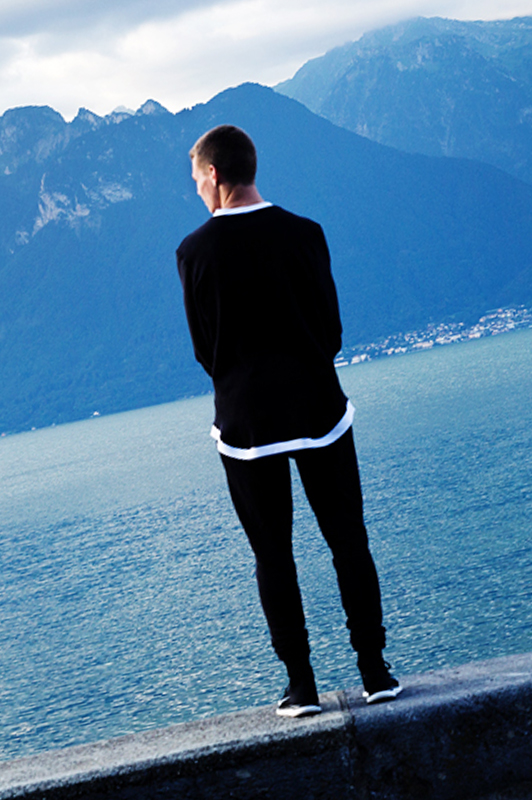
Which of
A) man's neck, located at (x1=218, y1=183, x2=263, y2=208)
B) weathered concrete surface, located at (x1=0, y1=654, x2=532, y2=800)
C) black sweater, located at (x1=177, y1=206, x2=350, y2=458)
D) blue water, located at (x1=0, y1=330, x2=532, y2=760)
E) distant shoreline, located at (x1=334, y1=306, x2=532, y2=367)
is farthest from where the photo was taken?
distant shoreline, located at (x1=334, y1=306, x2=532, y2=367)

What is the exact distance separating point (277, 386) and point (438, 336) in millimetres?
182825

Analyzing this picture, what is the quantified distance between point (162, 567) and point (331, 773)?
16.8 metres

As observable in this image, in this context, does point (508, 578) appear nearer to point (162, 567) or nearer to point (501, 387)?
point (162, 567)

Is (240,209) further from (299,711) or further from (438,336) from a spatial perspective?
(438,336)

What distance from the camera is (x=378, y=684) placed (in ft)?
7.84

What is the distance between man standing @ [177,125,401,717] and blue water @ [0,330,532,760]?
696 cm

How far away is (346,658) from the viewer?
33.8ft

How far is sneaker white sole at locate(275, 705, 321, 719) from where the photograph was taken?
92.4 inches

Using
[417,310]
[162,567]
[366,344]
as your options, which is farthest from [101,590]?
[417,310]

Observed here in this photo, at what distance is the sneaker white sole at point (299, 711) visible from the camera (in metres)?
2.35

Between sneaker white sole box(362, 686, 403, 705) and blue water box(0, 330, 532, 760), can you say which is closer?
sneaker white sole box(362, 686, 403, 705)

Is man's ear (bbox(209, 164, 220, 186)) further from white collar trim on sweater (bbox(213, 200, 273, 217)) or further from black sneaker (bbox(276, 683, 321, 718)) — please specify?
black sneaker (bbox(276, 683, 321, 718))

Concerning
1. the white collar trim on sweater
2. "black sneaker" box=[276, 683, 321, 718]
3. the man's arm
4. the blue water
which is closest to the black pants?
"black sneaker" box=[276, 683, 321, 718]

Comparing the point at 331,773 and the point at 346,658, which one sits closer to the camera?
the point at 331,773
